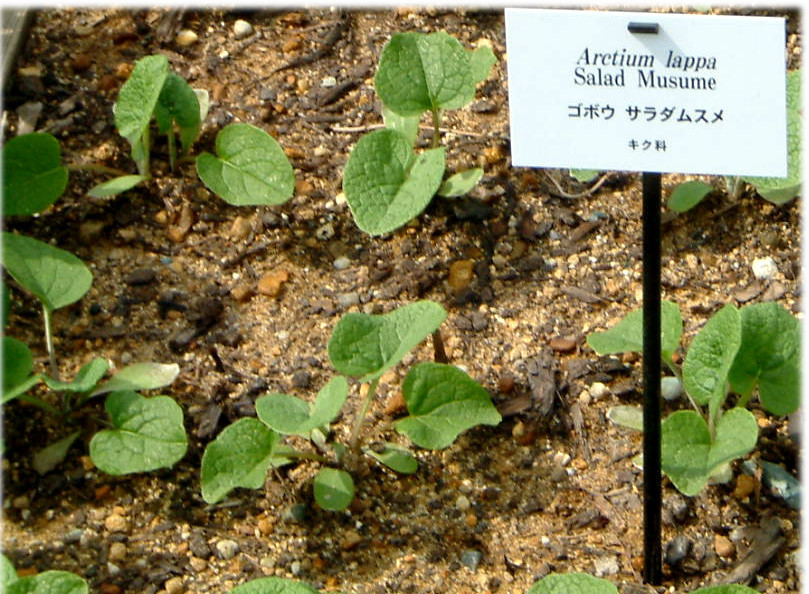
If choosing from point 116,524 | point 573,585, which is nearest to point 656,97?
point 573,585

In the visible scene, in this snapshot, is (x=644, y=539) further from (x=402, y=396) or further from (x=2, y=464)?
(x=2, y=464)

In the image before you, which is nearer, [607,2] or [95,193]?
[95,193]

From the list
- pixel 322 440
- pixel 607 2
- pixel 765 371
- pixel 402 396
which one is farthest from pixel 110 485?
pixel 607 2

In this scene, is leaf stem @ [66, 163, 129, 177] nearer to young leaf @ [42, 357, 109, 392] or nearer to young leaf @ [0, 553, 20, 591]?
young leaf @ [42, 357, 109, 392]

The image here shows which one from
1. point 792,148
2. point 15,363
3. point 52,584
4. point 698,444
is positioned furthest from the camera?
point 792,148

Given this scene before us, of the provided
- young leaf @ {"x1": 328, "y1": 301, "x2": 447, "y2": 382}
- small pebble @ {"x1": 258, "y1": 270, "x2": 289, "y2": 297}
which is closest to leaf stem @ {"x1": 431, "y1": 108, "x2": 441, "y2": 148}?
small pebble @ {"x1": 258, "y1": 270, "x2": 289, "y2": 297}

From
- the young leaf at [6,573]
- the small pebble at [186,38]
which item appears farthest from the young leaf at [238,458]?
the small pebble at [186,38]

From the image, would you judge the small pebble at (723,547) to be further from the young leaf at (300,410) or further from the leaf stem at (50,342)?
the leaf stem at (50,342)

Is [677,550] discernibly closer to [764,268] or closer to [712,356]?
[712,356]
